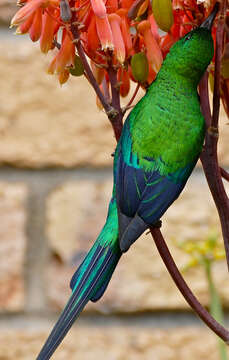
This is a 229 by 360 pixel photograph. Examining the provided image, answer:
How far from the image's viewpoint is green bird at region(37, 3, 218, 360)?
0.63m

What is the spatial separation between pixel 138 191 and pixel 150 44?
131 mm

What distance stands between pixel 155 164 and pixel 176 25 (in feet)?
0.41

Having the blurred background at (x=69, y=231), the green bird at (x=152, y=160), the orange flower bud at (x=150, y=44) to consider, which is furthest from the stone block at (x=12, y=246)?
the orange flower bud at (x=150, y=44)

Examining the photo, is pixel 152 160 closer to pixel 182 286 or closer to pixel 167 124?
pixel 167 124

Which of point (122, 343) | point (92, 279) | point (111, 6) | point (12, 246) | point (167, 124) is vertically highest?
point (111, 6)

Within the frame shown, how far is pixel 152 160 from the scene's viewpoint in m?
0.68

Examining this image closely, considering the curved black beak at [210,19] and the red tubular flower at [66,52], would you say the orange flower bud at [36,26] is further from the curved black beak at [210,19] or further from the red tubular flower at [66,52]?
the curved black beak at [210,19]

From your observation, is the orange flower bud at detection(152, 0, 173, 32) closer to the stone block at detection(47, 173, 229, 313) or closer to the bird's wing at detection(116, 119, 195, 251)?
the bird's wing at detection(116, 119, 195, 251)

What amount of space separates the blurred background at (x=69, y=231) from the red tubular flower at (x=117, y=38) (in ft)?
2.08

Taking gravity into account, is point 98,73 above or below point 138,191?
above

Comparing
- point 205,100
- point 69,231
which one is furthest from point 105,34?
point 69,231

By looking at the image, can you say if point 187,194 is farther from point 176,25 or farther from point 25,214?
point 176,25

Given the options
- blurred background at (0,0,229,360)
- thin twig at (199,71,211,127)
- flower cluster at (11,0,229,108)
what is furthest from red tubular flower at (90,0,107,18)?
blurred background at (0,0,229,360)

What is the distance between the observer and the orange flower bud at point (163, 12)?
1.85 ft
